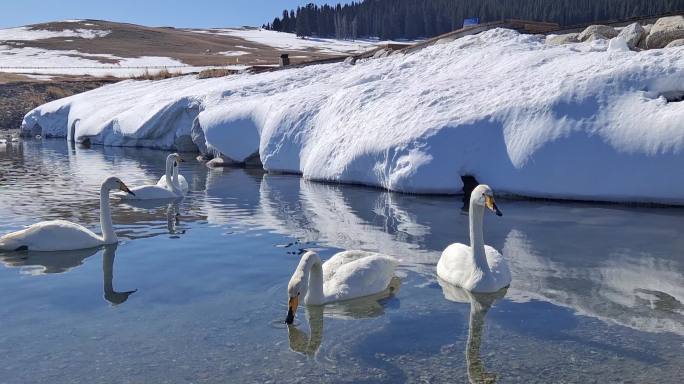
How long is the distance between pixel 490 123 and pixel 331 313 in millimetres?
8978

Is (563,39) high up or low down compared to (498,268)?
up

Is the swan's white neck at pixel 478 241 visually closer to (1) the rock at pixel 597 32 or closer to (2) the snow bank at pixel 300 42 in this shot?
(1) the rock at pixel 597 32

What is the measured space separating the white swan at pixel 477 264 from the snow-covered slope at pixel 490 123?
596cm

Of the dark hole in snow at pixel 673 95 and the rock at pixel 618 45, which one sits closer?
the dark hole in snow at pixel 673 95

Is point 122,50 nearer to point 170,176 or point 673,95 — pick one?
point 170,176

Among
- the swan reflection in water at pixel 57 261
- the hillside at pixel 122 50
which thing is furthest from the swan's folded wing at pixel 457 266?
the hillside at pixel 122 50

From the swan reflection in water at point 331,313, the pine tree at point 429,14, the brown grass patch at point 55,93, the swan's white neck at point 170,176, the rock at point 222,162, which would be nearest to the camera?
the swan reflection in water at point 331,313

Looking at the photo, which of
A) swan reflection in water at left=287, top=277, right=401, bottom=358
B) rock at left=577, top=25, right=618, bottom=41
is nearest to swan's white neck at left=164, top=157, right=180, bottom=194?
swan reflection in water at left=287, top=277, right=401, bottom=358

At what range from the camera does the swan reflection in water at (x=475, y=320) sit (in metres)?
6.01

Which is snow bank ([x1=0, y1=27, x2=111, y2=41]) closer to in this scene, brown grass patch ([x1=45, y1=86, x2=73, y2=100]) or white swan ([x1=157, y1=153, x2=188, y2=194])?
brown grass patch ([x1=45, y1=86, x2=73, y2=100])

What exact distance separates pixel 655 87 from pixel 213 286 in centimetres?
1032

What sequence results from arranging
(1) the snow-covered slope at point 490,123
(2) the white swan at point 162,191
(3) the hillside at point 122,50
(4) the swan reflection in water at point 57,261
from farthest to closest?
(3) the hillside at point 122,50 < (2) the white swan at point 162,191 < (1) the snow-covered slope at point 490,123 < (4) the swan reflection in water at point 57,261

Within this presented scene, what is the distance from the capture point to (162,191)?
15.9 metres

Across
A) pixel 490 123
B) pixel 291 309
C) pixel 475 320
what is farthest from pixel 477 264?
pixel 490 123
